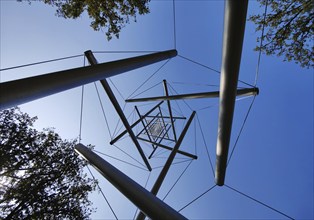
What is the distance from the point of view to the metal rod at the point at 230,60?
196 cm

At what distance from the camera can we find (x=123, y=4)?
835 centimetres

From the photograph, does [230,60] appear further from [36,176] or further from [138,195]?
[36,176]

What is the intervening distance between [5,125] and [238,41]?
516 inches

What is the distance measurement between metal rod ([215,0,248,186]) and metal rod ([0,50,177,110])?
6.10ft

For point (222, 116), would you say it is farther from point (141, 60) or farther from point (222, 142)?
point (141, 60)

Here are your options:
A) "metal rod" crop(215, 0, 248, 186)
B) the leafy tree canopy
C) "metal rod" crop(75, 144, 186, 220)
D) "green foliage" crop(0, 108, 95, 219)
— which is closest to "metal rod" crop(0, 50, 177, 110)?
"metal rod" crop(75, 144, 186, 220)

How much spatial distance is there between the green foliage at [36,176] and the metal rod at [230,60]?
450 inches

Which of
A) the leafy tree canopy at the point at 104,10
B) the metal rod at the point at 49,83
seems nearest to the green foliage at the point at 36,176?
the leafy tree canopy at the point at 104,10

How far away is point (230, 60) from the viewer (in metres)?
2.28

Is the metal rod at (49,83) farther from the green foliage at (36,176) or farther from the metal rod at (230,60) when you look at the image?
the green foliage at (36,176)

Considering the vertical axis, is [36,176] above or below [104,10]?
below

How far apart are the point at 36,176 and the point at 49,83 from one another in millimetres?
11359

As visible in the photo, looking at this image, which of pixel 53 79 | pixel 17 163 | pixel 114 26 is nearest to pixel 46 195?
pixel 17 163

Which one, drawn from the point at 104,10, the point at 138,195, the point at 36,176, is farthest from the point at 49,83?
the point at 36,176
